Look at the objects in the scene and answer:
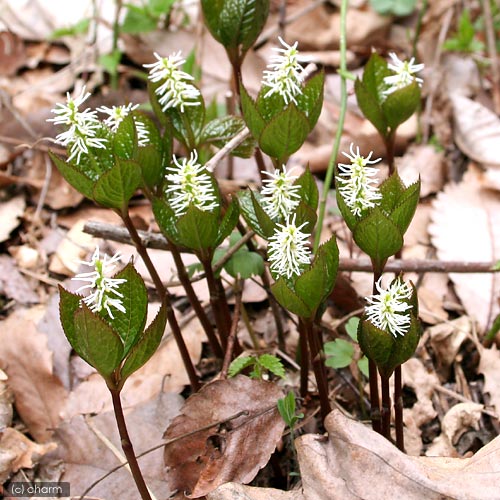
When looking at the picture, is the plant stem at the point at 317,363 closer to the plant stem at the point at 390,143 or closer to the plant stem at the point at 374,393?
the plant stem at the point at 374,393

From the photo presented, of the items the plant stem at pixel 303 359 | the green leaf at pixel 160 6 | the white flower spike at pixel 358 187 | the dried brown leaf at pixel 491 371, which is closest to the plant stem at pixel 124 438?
the plant stem at pixel 303 359

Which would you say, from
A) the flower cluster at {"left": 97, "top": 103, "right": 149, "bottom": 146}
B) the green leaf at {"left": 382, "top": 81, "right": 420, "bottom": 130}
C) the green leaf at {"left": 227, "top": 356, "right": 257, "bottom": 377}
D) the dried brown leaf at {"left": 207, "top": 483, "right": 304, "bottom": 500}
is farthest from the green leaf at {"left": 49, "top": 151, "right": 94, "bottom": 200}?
the green leaf at {"left": 382, "top": 81, "right": 420, "bottom": 130}

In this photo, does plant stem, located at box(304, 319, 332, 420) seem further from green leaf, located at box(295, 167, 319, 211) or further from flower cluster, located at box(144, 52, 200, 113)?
flower cluster, located at box(144, 52, 200, 113)

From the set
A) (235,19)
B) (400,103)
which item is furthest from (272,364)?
(235,19)

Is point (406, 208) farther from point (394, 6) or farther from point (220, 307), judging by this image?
point (394, 6)

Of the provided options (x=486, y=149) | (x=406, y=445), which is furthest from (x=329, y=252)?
(x=486, y=149)

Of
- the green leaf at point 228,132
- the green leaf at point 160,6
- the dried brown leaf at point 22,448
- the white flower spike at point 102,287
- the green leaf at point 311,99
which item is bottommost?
the dried brown leaf at point 22,448
